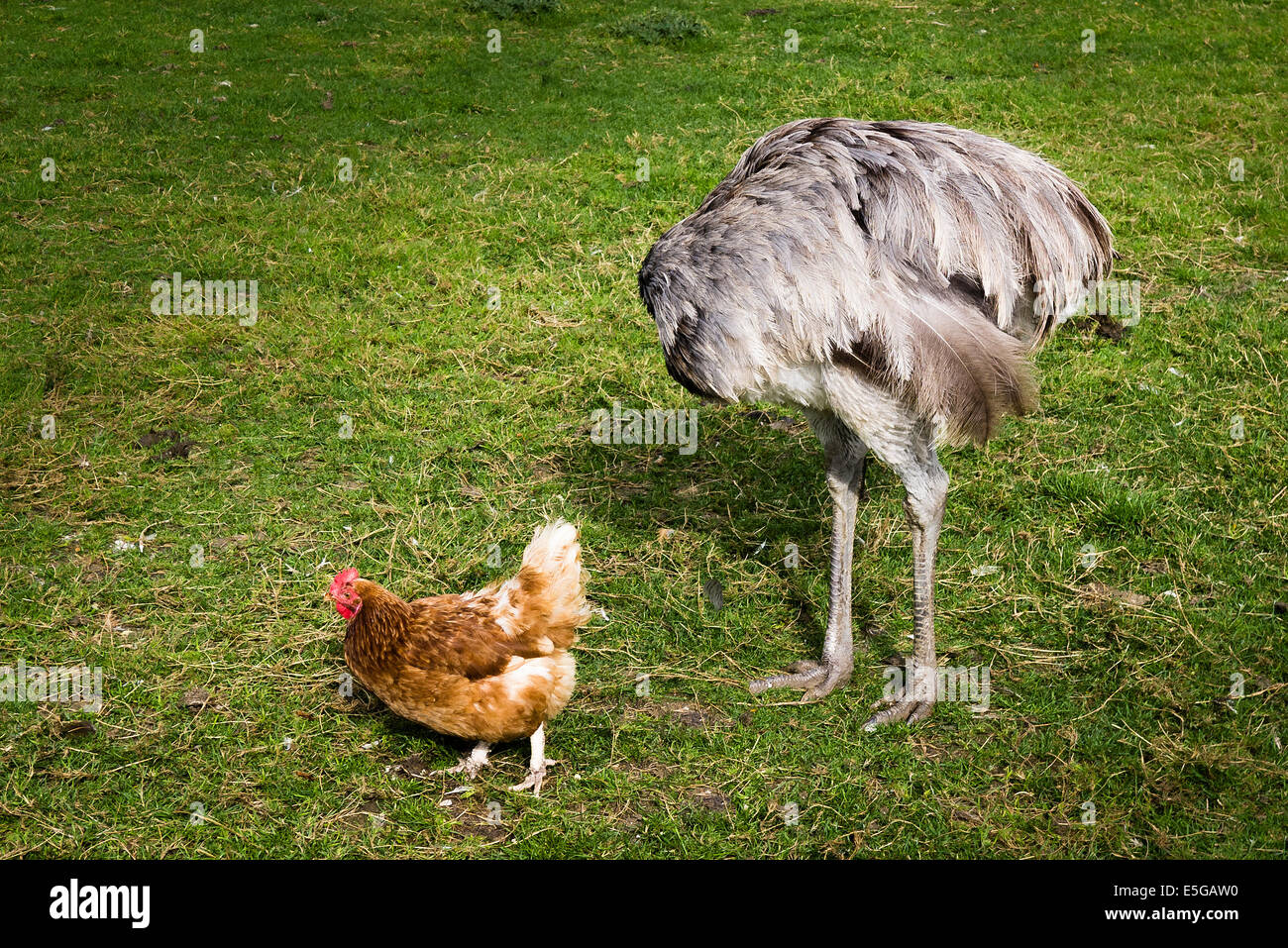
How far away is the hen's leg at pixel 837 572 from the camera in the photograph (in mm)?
5480

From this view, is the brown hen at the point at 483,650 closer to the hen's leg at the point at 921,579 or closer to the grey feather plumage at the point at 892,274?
the grey feather plumage at the point at 892,274

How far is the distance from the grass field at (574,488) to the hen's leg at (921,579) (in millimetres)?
126

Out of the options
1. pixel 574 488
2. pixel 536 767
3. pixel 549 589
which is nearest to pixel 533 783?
pixel 536 767

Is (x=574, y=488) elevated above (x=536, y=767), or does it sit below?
above

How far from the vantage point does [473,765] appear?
17.1ft

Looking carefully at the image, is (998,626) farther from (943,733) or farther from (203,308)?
(203,308)

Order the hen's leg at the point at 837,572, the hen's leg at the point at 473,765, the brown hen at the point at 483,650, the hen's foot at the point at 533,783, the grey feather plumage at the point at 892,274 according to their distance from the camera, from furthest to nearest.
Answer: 1. the hen's leg at the point at 837,572
2. the hen's leg at the point at 473,765
3. the hen's foot at the point at 533,783
4. the brown hen at the point at 483,650
5. the grey feather plumage at the point at 892,274

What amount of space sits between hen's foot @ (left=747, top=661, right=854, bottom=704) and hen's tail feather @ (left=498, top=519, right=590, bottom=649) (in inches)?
41.5

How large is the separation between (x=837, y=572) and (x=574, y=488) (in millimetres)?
2048

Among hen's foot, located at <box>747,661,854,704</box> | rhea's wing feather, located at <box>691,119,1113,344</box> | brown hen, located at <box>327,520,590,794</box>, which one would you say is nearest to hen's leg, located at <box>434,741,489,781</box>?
brown hen, located at <box>327,520,590,794</box>

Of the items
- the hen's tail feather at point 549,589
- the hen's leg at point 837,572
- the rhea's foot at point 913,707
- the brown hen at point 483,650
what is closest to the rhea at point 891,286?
the hen's leg at point 837,572

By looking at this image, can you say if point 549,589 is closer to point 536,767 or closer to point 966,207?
point 536,767

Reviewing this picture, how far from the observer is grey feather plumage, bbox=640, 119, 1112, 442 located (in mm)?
4789

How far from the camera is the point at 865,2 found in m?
14.7
